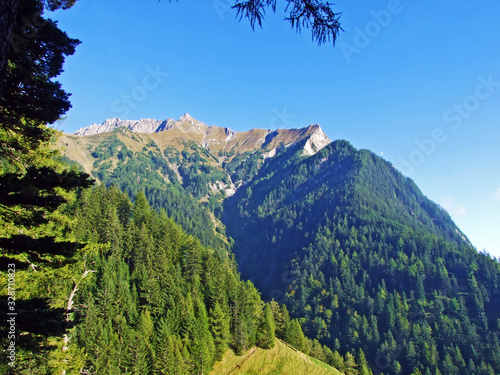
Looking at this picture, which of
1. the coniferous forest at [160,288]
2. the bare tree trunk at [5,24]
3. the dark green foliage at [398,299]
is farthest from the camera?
the dark green foliage at [398,299]

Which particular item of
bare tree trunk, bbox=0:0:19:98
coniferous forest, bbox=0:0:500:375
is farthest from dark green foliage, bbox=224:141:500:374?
bare tree trunk, bbox=0:0:19:98

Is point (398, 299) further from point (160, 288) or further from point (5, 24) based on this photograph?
point (5, 24)

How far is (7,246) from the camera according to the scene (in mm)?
6973

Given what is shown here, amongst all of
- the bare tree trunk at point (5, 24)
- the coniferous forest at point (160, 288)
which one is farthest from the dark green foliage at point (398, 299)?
the bare tree trunk at point (5, 24)

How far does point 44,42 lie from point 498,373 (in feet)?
491

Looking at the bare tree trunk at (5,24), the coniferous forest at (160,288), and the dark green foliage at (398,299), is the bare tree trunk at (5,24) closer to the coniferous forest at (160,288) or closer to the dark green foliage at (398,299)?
the coniferous forest at (160,288)

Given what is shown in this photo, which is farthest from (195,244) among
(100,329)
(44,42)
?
(44,42)

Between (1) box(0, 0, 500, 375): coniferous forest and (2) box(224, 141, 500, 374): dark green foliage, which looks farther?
(2) box(224, 141, 500, 374): dark green foliage

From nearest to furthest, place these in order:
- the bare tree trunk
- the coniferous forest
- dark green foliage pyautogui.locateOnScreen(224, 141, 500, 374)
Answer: the bare tree trunk, the coniferous forest, dark green foliage pyautogui.locateOnScreen(224, 141, 500, 374)

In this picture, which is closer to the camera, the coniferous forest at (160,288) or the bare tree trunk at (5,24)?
the bare tree trunk at (5,24)

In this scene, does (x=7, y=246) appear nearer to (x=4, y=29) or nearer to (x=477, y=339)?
(x=4, y=29)

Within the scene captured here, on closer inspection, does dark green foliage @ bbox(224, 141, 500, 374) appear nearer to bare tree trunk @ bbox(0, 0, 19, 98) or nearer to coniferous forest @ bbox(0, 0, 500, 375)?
coniferous forest @ bbox(0, 0, 500, 375)

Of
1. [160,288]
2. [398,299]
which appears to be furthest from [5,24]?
[398,299]

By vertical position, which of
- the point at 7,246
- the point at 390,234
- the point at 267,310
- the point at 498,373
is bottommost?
the point at 498,373
